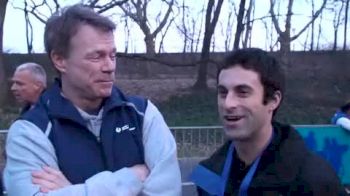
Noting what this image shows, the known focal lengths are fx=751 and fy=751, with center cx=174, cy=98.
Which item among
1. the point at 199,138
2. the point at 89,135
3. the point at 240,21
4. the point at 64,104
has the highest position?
the point at 240,21

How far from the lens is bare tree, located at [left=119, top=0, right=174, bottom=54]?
86.4ft

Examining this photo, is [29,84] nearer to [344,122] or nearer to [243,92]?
[243,92]

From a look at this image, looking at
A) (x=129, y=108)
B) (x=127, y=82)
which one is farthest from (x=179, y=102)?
(x=129, y=108)

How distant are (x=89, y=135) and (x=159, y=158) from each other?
0.95ft

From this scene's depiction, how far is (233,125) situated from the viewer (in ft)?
9.78

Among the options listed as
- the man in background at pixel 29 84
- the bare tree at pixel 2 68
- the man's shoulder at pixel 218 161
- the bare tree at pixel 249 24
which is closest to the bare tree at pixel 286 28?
the bare tree at pixel 249 24

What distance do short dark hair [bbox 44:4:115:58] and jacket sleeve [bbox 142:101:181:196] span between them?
1.35 ft

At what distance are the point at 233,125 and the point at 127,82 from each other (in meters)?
24.5

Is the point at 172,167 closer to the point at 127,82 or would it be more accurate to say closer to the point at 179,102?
the point at 179,102

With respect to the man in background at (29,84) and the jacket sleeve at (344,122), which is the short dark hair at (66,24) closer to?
the man in background at (29,84)

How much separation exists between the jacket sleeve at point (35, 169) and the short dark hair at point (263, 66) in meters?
0.63

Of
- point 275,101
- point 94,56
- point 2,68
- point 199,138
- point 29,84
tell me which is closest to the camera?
point 94,56

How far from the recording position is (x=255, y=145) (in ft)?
9.96

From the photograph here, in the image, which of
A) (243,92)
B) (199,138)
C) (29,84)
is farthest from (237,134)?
(199,138)
